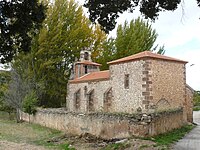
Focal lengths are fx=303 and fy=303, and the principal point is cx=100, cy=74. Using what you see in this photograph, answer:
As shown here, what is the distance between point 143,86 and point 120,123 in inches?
238

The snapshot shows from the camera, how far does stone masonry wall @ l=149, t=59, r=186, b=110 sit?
2214 centimetres

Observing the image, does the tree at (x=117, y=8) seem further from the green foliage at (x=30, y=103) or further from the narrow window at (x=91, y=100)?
the green foliage at (x=30, y=103)

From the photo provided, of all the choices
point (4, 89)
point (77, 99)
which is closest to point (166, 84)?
point (77, 99)

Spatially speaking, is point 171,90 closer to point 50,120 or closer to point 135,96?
point 135,96

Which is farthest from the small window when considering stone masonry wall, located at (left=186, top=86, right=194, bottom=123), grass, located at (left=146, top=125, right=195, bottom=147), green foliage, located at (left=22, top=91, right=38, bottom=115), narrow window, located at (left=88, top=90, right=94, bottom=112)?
green foliage, located at (left=22, top=91, right=38, bottom=115)

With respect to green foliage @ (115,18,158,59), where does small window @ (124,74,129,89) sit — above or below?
below

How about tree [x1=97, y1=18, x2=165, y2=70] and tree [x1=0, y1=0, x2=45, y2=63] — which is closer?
tree [x1=0, y1=0, x2=45, y2=63]

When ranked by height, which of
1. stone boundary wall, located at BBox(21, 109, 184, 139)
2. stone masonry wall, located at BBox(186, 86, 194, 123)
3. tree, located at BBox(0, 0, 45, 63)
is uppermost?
tree, located at BBox(0, 0, 45, 63)

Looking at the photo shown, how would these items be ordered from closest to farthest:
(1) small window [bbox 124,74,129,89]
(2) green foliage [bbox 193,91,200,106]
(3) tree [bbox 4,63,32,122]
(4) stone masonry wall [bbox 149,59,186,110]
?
(4) stone masonry wall [bbox 149,59,186,110], (1) small window [bbox 124,74,129,89], (3) tree [bbox 4,63,32,122], (2) green foliage [bbox 193,91,200,106]

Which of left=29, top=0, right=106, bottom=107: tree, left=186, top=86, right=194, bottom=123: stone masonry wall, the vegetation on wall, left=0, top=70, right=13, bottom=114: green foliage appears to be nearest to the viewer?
left=186, top=86, right=194, bottom=123: stone masonry wall

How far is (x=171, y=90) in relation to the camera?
23594mm

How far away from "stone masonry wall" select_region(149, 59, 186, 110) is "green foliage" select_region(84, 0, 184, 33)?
12584 millimetres

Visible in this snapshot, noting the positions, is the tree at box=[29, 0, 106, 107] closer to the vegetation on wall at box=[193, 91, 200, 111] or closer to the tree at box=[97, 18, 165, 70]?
the tree at box=[97, 18, 165, 70]

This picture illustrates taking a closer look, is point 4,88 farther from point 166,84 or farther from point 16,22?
point 16,22
